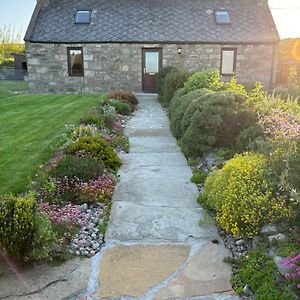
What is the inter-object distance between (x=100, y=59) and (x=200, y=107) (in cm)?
1261

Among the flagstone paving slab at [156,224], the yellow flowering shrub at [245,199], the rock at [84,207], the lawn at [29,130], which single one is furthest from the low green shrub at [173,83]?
the rock at [84,207]

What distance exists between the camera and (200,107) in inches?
262

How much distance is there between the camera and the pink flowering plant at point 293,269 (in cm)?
276

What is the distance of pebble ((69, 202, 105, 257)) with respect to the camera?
3.62 meters

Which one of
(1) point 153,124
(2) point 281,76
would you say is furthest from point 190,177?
(2) point 281,76

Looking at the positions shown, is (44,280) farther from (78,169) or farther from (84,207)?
(78,169)

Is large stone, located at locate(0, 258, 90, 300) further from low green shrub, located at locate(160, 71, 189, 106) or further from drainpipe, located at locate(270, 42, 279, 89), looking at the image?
drainpipe, located at locate(270, 42, 279, 89)

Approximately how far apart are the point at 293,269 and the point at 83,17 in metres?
18.4

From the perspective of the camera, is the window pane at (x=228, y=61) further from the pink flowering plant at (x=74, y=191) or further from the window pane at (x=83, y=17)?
the pink flowering plant at (x=74, y=191)

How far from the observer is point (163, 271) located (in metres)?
3.28

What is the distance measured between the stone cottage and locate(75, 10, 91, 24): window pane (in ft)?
0.18

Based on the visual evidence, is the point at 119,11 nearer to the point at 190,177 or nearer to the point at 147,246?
the point at 190,177

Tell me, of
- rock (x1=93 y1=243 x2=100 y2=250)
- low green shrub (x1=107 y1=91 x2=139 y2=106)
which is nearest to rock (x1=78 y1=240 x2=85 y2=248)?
rock (x1=93 y1=243 x2=100 y2=250)

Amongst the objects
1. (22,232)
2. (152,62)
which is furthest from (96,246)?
(152,62)
